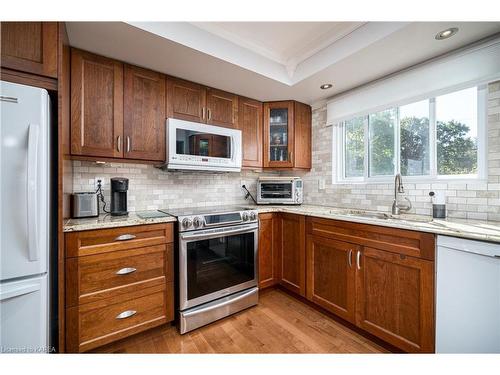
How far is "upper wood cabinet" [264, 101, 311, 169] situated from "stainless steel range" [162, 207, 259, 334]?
2.92ft

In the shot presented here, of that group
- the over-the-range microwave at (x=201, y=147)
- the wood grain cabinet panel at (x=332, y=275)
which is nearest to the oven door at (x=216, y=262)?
the wood grain cabinet panel at (x=332, y=275)

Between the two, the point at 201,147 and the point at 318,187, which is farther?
the point at 318,187

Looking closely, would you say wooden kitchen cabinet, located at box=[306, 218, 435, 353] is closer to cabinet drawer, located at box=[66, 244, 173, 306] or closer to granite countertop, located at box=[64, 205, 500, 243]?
granite countertop, located at box=[64, 205, 500, 243]

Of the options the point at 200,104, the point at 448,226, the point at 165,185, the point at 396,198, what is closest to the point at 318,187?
the point at 396,198

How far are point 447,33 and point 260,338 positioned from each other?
251 cm

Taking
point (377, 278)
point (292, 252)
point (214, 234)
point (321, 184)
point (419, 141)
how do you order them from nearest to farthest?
1. point (377, 278)
2. point (214, 234)
3. point (419, 141)
4. point (292, 252)
5. point (321, 184)

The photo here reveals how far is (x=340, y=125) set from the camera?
2535 mm

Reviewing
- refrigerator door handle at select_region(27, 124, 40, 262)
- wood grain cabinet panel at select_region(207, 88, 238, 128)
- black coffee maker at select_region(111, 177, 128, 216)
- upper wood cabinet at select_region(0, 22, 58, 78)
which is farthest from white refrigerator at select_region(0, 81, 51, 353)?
wood grain cabinet panel at select_region(207, 88, 238, 128)

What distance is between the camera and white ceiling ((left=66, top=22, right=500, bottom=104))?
4.71ft

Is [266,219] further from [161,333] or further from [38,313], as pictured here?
[38,313]

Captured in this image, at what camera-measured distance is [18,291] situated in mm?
1080

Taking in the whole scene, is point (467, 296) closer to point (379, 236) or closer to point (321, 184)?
point (379, 236)

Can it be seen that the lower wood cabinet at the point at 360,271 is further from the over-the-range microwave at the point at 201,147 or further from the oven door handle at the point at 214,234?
the over-the-range microwave at the point at 201,147

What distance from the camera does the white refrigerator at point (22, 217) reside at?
1.06 meters
